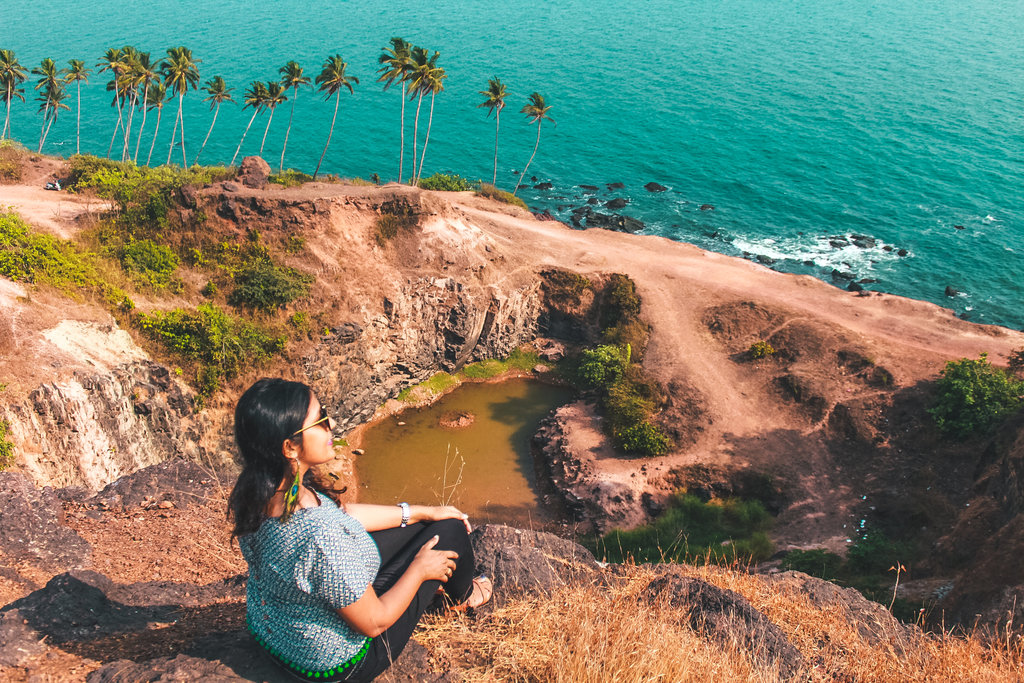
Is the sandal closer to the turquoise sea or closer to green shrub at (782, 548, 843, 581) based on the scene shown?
green shrub at (782, 548, 843, 581)

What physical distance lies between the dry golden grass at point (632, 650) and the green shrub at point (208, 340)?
801 inches

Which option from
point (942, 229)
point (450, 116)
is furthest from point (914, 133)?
point (450, 116)

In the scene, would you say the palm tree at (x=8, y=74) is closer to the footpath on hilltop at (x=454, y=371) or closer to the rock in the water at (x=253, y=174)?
the footpath on hilltop at (x=454, y=371)

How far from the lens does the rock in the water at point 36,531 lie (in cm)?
800

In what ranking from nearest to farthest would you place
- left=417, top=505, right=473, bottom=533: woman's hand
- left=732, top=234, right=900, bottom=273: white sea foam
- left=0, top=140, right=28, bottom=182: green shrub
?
left=417, top=505, right=473, bottom=533: woman's hand
left=0, top=140, right=28, bottom=182: green shrub
left=732, top=234, right=900, bottom=273: white sea foam

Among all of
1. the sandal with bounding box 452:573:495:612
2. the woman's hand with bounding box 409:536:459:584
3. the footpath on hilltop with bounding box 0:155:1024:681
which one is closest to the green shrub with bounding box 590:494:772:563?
the footpath on hilltop with bounding box 0:155:1024:681

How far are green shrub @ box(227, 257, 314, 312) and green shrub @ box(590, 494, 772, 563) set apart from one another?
1610 centimetres

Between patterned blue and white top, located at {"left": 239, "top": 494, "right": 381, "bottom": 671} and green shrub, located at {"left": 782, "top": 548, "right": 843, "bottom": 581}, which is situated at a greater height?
patterned blue and white top, located at {"left": 239, "top": 494, "right": 381, "bottom": 671}

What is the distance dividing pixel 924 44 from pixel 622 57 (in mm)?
46961

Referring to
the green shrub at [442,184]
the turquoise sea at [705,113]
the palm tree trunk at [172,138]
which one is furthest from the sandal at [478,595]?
A: the palm tree trunk at [172,138]

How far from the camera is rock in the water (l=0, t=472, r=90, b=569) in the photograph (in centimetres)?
800

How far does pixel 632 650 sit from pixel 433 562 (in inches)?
69.6

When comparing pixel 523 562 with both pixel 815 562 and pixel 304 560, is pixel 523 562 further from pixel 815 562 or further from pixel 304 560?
pixel 815 562

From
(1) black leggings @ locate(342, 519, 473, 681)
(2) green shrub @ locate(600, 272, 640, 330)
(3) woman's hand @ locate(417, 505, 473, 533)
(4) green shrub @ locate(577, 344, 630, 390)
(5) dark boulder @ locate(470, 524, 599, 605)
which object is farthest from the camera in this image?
(2) green shrub @ locate(600, 272, 640, 330)
